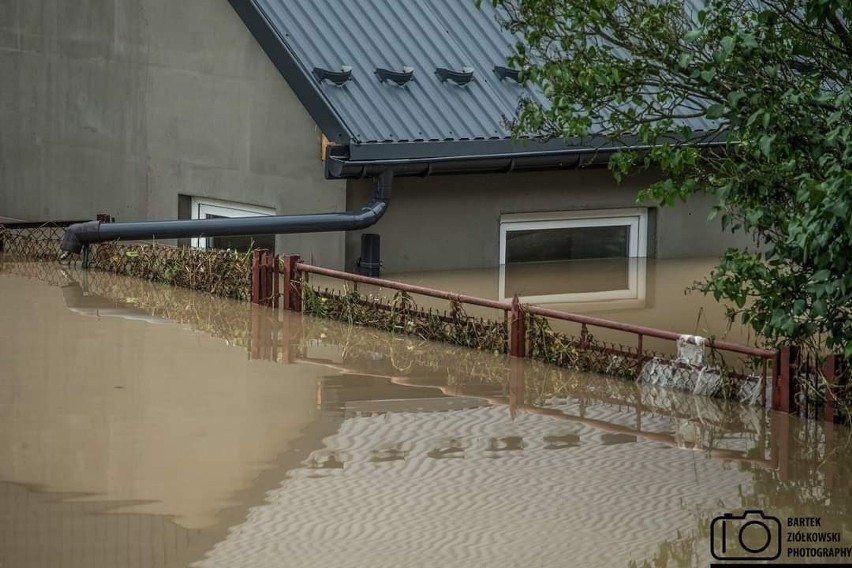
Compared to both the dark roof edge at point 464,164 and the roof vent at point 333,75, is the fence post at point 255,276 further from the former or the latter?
the roof vent at point 333,75

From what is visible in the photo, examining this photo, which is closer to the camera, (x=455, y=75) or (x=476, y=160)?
(x=476, y=160)

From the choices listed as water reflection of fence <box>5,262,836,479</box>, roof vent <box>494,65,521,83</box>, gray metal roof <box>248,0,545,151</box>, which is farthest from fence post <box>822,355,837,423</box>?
roof vent <box>494,65,521,83</box>

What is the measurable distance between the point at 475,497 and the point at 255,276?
5928 millimetres

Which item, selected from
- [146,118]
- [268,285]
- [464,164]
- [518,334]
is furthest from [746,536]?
[146,118]

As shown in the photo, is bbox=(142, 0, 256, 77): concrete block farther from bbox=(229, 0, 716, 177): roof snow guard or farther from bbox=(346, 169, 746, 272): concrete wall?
bbox=(346, 169, 746, 272): concrete wall

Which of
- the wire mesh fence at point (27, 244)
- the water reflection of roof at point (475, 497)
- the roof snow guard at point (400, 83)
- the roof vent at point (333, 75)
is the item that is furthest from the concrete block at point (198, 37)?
the water reflection of roof at point (475, 497)

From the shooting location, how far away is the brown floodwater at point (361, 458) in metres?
8.21

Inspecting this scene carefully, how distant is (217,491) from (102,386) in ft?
8.93

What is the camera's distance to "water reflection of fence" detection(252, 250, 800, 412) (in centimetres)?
1143

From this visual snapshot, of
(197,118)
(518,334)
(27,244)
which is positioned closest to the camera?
(518,334)

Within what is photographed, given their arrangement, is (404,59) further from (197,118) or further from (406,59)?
(197,118)

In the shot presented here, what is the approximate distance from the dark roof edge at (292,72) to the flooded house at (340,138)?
0.07 feet

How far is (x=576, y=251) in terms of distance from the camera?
57.8 feet

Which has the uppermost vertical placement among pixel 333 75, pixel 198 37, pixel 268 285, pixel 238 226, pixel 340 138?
pixel 198 37
